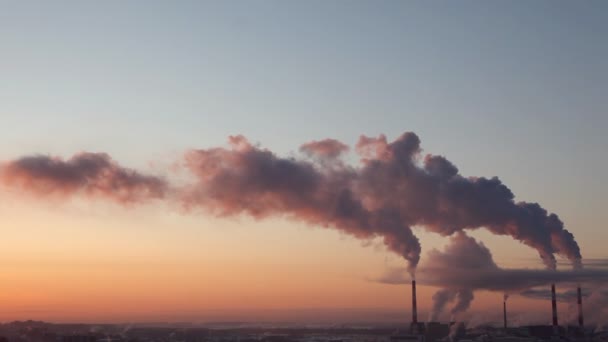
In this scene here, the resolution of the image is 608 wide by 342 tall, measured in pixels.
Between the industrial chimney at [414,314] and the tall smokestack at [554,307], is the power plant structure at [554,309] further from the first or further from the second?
the industrial chimney at [414,314]

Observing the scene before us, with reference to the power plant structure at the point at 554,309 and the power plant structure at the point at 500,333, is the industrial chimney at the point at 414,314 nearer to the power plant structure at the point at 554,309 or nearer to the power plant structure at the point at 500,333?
the power plant structure at the point at 500,333

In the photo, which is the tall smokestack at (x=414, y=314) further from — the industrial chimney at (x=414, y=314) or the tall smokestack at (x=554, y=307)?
the tall smokestack at (x=554, y=307)

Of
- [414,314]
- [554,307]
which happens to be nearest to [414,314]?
[414,314]

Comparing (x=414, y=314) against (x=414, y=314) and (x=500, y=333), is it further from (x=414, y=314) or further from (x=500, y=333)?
(x=500, y=333)

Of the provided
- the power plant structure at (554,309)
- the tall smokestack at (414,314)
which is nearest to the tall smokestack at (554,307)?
the power plant structure at (554,309)

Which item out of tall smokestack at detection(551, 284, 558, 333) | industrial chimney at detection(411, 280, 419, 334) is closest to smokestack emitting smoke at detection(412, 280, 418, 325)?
industrial chimney at detection(411, 280, 419, 334)

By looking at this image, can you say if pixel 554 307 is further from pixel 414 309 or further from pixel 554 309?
pixel 414 309

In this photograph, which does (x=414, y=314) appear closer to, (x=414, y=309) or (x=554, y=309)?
(x=414, y=309)

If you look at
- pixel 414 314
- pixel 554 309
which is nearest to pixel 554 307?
pixel 554 309

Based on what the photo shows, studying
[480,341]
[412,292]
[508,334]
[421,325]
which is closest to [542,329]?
[508,334]

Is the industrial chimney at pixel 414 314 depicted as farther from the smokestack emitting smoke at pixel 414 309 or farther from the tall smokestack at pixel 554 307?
the tall smokestack at pixel 554 307

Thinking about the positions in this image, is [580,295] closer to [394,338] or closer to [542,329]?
[542,329]
